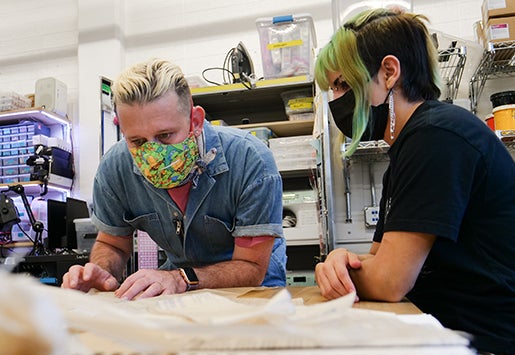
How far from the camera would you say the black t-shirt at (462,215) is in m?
0.76

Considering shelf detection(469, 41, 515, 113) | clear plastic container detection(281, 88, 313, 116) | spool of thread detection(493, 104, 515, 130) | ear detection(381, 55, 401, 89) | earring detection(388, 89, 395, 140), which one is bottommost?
earring detection(388, 89, 395, 140)

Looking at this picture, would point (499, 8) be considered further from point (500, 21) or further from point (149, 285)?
point (149, 285)

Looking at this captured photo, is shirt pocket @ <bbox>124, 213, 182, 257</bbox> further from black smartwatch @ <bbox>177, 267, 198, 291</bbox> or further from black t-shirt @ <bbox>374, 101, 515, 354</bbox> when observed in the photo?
black t-shirt @ <bbox>374, 101, 515, 354</bbox>

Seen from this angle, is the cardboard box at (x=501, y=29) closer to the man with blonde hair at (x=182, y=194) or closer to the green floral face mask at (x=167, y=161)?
the man with blonde hair at (x=182, y=194)

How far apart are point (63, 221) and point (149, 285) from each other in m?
2.49

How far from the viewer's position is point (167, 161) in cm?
114

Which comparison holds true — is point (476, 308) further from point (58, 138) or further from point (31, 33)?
point (31, 33)

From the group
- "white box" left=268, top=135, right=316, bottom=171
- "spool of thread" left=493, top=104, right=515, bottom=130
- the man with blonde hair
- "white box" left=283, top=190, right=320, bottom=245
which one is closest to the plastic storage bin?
"white box" left=268, top=135, right=316, bottom=171

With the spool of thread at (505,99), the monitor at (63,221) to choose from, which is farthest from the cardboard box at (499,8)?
the monitor at (63,221)

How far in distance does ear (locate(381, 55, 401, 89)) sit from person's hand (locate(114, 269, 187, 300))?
668 millimetres

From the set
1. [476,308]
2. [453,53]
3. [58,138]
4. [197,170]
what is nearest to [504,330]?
[476,308]

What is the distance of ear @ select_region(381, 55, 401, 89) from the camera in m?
0.99

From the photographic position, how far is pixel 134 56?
3633 millimetres

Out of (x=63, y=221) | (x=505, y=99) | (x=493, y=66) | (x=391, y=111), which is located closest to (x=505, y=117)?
(x=505, y=99)
